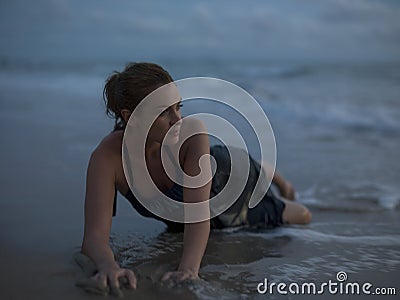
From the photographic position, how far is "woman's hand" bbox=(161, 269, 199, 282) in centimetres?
200

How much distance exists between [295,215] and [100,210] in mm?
1361

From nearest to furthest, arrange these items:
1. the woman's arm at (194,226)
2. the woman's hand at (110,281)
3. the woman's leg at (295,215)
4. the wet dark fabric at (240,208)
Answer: the woman's hand at (110,281) → the woman's arm at (194,226) → the wet dark fabric at (240,208) → the woman's leg at (295,215)

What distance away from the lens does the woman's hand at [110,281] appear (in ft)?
6.29

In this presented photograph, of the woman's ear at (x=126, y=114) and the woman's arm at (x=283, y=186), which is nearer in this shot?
the woman's ear at (x=126, y=114)

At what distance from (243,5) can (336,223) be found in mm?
15630

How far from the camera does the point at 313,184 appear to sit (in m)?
4.16

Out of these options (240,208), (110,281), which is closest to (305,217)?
(240,208)

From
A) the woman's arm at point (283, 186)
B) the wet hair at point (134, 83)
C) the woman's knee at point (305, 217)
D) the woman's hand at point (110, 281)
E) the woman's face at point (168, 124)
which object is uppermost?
the wet hair at point (134, 83)

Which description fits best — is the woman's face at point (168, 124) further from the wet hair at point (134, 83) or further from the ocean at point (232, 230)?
the ocean at point (232, 230)

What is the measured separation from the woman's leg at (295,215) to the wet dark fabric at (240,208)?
0.04m

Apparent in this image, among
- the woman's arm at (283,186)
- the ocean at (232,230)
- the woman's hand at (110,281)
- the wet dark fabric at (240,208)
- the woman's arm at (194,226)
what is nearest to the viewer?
the woman's hand at (110,281)

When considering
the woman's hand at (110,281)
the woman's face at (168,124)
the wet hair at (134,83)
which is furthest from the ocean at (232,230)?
the wet hair at (134,83)

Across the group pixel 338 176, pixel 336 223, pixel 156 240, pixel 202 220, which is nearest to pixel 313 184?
pixel 338 176

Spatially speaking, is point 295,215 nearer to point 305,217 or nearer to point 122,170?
point 305,217
